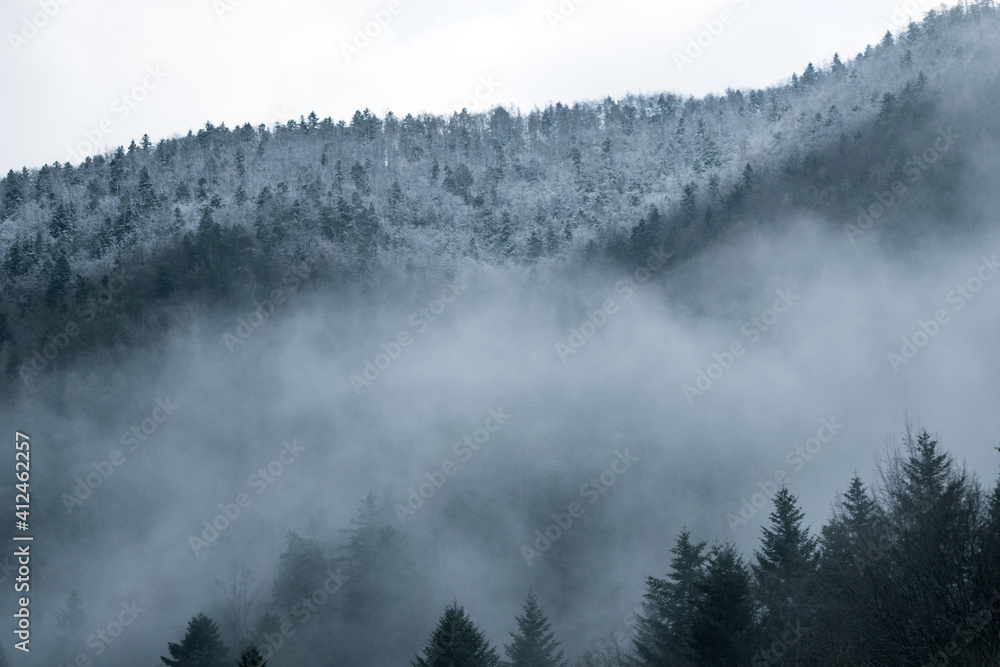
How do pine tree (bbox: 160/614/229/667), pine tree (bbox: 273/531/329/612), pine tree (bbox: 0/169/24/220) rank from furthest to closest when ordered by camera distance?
pine tree (bbox: 0/169/24/220) → pine tree (bbox: 273/531/329/612) → pine tree (bbox: 160/614/229/667)

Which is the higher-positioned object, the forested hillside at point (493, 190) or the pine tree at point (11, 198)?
the forested hillside at point (493, 190)

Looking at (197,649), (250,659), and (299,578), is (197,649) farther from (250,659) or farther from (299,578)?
(250,659)

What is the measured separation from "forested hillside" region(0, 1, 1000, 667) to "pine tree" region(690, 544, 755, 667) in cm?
207

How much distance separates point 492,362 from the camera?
11631 cm

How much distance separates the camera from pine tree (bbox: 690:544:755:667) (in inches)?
938

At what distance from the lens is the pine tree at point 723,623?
78.1 ft

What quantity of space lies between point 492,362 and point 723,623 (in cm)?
9259

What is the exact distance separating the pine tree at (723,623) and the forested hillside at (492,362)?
6.79 ft

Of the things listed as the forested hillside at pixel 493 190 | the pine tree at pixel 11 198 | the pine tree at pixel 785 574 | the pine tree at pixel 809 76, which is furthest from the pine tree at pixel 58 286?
the pine tree at pixel 809 76

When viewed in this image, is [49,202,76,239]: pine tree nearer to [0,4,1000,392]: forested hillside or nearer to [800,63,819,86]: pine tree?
[0,4,1000,392]: forested hillside

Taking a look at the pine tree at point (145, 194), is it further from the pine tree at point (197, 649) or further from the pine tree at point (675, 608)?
the pine tree at point (675, 608)

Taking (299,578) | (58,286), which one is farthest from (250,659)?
(58,286)

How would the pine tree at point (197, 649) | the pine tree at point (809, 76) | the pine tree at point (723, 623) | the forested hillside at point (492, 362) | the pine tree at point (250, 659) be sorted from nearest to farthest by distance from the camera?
1. the pine tree at point (250, 659)
2. the pine tree at point (723, 623)
3. the pine tree at point (197, 649)
4. the forested hillside at point (492, 362)
5. the pine tree at point (809, 76)

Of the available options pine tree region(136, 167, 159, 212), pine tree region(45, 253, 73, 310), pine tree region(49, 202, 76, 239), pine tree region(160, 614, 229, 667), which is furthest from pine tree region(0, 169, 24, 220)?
pine tree region(160, 614, 229, 667)
